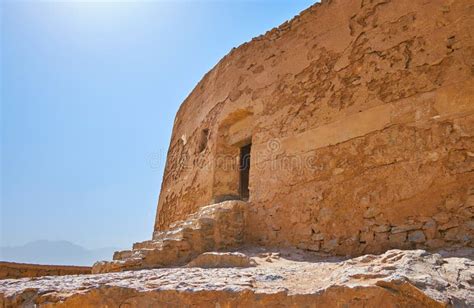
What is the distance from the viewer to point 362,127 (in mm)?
4711

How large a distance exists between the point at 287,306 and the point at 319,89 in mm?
3641

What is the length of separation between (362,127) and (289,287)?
2.72 m

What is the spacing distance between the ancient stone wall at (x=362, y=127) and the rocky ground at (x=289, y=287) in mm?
756

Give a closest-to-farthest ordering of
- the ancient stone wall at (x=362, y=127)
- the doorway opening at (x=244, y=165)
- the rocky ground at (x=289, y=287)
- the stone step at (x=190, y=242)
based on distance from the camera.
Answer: the rocky ground at (x=289, y=287) → the ancient stone wall at (x=362, y=127) → the stone step at (x=190, y=242) → the doorway opening at (x=244, y=165)

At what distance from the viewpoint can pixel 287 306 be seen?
234 centimetres

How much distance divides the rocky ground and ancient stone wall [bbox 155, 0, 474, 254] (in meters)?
0.76

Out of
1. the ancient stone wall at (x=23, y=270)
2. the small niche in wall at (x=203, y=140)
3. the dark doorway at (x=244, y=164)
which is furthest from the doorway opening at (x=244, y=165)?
the ancient stone wall at (x=23, y=270)

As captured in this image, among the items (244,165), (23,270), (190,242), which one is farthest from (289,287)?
(23,270)

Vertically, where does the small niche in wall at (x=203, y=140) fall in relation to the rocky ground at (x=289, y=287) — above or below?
above

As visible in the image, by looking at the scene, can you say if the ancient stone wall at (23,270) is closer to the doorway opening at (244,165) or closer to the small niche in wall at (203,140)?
the small niche in wall at (203,140)

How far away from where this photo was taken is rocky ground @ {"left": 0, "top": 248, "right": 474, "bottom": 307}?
84.7 inches

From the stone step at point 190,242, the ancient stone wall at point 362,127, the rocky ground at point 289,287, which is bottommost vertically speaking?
the rocky ground at point 289,287

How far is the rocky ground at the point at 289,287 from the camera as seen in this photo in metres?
2.15

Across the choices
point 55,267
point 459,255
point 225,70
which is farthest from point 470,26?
point 55,267
